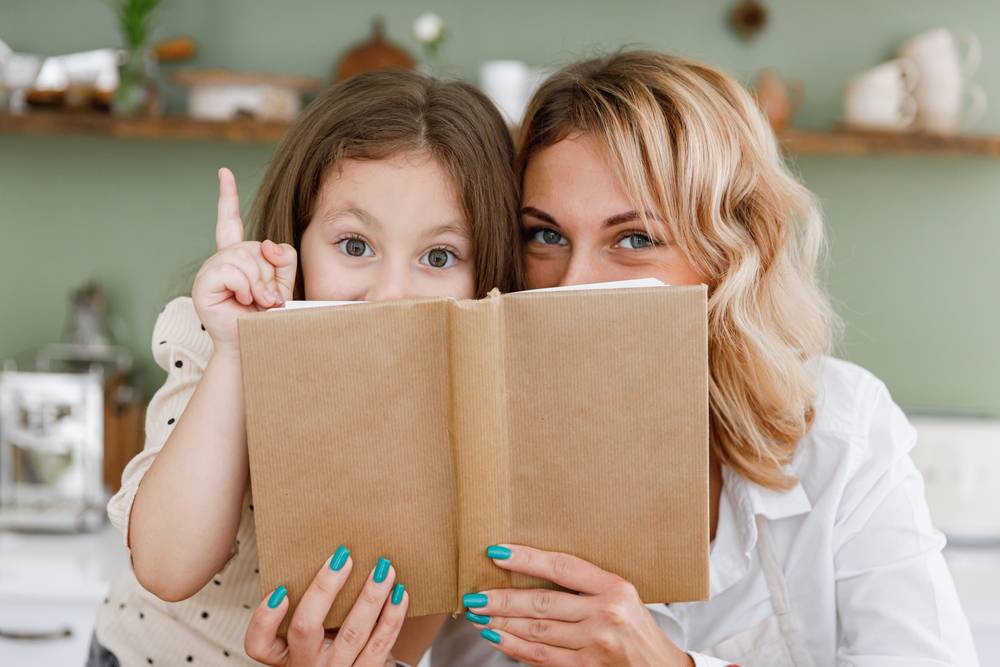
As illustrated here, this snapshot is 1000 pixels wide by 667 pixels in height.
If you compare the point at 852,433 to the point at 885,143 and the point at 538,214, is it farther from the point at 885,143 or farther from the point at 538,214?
the point at 885,143

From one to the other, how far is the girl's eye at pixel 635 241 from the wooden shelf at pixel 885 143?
1.07 metres

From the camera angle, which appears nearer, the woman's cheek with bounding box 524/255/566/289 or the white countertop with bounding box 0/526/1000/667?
the woman's cheek with bounding box 524/255/566/289

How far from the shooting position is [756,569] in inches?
48.3

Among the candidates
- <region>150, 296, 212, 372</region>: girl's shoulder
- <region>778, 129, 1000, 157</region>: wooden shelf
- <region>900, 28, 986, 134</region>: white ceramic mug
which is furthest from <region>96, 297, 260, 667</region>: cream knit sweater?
<region>900, 28, 986, 134</region>: white ceramic mug

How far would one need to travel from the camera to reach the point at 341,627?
33.7 inches

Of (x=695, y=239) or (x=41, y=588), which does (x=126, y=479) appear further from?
(x=41, y=588)

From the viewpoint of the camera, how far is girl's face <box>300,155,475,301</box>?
105 cm

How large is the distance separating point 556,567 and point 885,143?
1665 mm

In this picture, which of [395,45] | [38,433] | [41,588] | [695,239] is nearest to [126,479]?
[695,239]

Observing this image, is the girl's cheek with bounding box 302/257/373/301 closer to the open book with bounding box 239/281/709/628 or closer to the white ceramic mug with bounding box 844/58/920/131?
the open book with bounding box 239/281/709/628

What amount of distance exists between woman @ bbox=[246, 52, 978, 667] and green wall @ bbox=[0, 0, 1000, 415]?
109 cm

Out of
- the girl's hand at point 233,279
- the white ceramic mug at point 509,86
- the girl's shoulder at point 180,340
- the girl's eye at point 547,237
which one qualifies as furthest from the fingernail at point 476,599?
the white ceramic mug at point 509,86

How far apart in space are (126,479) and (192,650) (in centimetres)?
28

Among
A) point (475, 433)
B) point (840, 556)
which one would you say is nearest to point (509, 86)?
point (840, 556)
